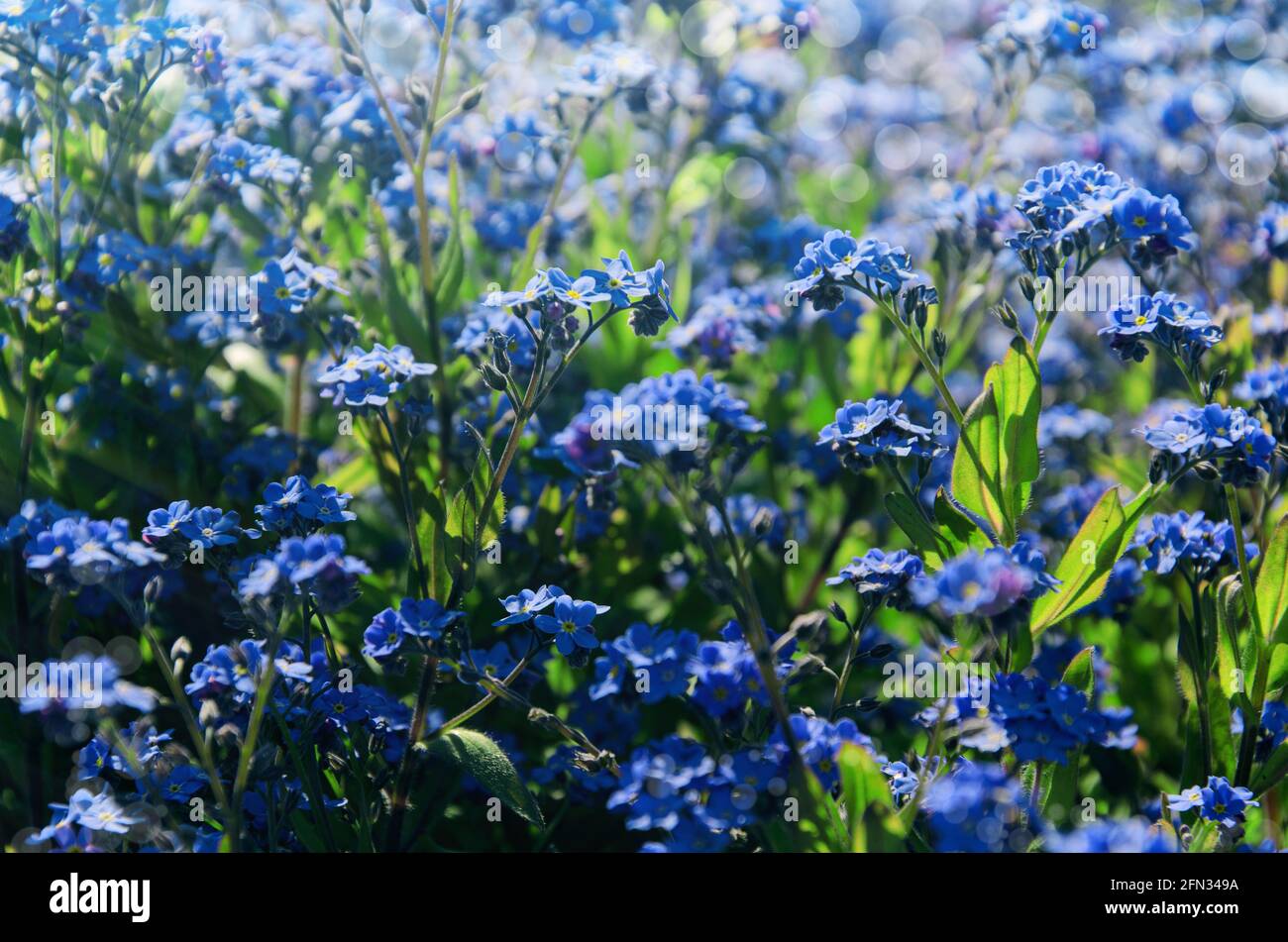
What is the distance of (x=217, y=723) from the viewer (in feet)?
6.08

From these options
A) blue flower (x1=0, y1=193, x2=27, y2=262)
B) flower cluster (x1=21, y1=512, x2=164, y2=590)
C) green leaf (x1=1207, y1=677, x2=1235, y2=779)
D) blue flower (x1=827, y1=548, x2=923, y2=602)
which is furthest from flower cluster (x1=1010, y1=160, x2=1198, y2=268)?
blue flower (x1=0, y1=193, x2=27, y2=262)

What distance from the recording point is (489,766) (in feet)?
6.41

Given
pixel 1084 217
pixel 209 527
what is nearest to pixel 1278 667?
pixel 1084 217

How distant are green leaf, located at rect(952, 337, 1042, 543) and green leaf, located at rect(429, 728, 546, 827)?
0.94 meters

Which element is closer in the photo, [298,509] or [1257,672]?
[298,509]

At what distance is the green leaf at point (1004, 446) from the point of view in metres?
2.06

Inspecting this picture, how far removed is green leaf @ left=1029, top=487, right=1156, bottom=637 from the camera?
2002 millimetres

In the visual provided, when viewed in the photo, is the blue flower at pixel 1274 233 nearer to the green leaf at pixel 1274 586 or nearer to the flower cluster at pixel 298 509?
the green leaf at pixel 1274 586

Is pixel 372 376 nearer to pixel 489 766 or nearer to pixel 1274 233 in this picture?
pixel 489 766

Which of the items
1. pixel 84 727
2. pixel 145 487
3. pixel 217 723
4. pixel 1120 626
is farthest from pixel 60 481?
pixel 1120 626

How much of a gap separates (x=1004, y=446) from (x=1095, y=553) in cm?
25

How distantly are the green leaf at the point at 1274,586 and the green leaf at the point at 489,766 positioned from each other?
4.55 feet

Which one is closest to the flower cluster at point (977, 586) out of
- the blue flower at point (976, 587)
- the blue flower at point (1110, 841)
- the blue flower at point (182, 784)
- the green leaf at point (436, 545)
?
the blue flower at point (976, 587)
